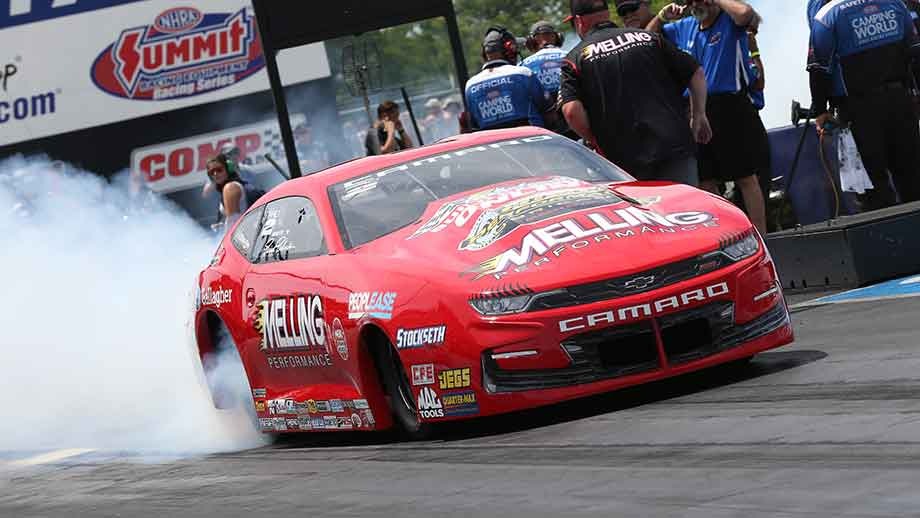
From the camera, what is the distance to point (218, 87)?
77.4 feet

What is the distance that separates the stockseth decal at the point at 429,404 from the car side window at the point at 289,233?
1.12 metres

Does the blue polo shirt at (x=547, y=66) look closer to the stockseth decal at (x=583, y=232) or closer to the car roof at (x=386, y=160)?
the car roof at (x=386, y=160)

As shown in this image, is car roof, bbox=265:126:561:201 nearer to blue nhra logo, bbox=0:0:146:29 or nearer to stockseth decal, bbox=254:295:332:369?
stockseth decal, bbox=254:295:332:369

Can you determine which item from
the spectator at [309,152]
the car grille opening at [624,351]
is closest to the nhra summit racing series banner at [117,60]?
the spectator at [309,152]

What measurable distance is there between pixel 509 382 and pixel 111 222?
11161 millimetres

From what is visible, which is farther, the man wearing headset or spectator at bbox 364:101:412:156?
spectator at bbox 364:101:412:156

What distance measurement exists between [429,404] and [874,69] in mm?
5838

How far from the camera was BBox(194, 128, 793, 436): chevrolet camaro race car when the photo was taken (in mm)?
6945

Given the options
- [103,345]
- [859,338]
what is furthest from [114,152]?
[859,338]

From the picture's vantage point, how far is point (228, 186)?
1527 cm

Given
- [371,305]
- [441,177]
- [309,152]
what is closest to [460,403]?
[371,305]

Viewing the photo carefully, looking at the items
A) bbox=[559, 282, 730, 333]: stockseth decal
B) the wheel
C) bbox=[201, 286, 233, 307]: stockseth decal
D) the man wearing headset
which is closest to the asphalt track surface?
the wheel

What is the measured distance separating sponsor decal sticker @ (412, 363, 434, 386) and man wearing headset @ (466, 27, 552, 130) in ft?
19.6

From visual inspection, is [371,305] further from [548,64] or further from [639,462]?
[548,64]
